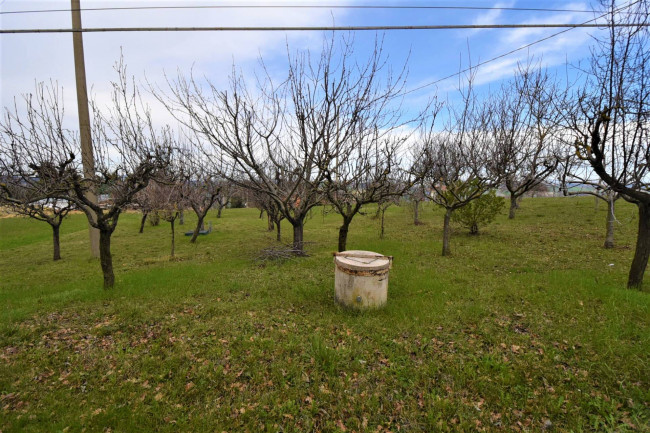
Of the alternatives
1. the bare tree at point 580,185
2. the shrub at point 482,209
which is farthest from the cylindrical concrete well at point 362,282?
the shrub at point 482,209

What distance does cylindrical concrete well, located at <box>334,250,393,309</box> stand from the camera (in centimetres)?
511

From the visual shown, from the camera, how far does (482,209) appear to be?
13375 mm

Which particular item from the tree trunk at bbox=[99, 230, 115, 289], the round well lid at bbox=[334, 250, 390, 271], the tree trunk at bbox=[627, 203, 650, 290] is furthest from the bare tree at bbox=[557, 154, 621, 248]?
the tree trunk at bbox=[99, 230, 115, 289]

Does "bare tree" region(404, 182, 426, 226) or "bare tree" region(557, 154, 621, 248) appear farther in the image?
"bare tree" region(404, 182, 426, 226)

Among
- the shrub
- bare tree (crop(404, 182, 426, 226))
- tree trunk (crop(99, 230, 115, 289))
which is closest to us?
tree trunk (crop(99, 230, 115, 289))

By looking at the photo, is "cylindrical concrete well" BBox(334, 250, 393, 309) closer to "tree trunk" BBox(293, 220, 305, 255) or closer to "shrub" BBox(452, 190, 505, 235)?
"tree trunk" BBox(293, 220, 305, 255)

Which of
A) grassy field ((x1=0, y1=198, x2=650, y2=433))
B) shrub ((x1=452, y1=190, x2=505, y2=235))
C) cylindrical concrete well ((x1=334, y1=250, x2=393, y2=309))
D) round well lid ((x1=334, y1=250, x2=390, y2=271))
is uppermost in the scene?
shrub ((x1=452, y1=190, x2=505, y2=235))

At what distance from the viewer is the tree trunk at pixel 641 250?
18.8 ft

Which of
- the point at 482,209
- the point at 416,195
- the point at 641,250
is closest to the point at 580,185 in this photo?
the point at 641,250

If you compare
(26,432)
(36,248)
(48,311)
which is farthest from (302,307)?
(36,248)

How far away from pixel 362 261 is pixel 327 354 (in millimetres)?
1935

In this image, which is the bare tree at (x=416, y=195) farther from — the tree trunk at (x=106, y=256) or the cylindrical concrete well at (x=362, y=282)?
the tree trunk at (x=106, y=256)

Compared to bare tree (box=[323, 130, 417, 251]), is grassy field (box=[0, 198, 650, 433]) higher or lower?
lower

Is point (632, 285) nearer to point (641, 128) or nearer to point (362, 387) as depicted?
point (641, 128)
